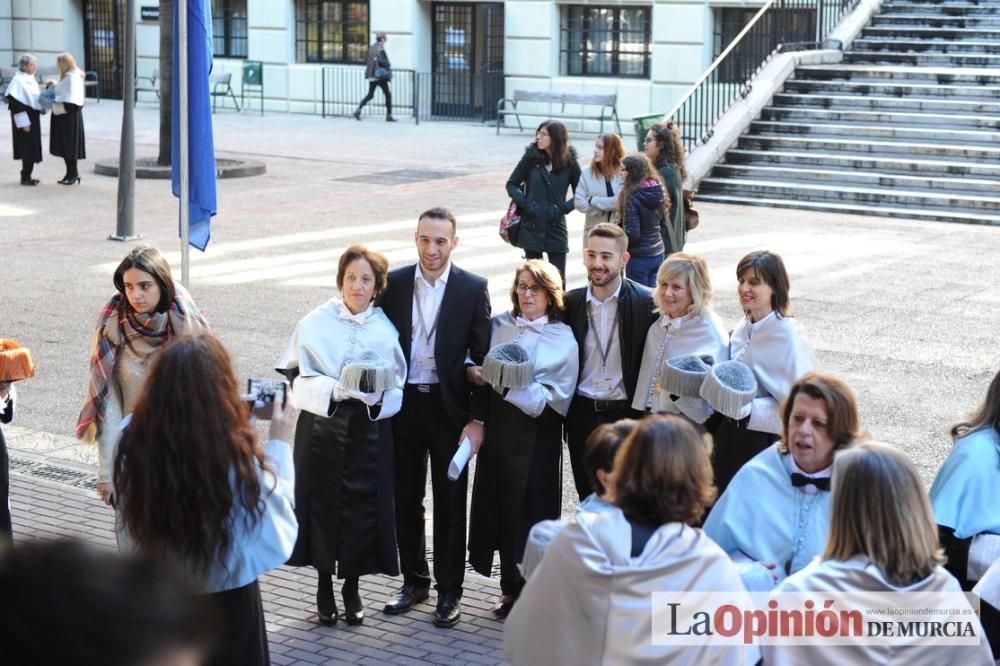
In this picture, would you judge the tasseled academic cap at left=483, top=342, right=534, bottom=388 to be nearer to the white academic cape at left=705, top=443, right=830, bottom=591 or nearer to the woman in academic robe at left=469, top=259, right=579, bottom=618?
the woman in academic robe at left=469, top=259, right=579, bottom=618

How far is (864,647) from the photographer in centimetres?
403

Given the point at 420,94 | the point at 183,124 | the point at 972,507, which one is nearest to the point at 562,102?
the point at 420,94

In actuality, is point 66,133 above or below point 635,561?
above

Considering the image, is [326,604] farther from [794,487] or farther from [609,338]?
[794,487]

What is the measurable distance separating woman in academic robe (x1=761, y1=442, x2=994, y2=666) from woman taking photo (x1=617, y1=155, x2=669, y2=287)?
6.65 metres

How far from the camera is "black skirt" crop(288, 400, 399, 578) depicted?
6.24 metres

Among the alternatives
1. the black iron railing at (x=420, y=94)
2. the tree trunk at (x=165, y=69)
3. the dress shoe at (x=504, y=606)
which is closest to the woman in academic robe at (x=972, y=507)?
the dress shoe at (x=504, y=606)

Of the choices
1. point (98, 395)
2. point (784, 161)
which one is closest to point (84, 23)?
point (784, 161)

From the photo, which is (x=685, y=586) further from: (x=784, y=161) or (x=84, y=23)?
(x=84, y=23)

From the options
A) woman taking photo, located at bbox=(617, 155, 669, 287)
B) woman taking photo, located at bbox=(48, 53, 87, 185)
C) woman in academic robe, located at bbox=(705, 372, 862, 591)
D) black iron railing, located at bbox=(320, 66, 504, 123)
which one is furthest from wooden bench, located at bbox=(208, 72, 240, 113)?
woman in academic robe, located at bbox=(705, 372, 862, 591)

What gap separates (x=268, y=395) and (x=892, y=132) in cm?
1803

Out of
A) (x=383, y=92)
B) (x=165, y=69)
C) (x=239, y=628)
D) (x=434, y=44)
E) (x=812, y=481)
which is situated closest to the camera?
(x=239, y=628)

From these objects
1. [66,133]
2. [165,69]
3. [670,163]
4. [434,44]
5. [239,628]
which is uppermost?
[434,44]

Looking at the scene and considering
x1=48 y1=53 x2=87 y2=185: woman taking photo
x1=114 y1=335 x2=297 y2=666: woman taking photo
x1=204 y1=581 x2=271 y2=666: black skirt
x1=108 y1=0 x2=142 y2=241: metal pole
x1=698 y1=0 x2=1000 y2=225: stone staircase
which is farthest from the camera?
x1=48 y1=53 x2=87 y2=185: woman taking photo
